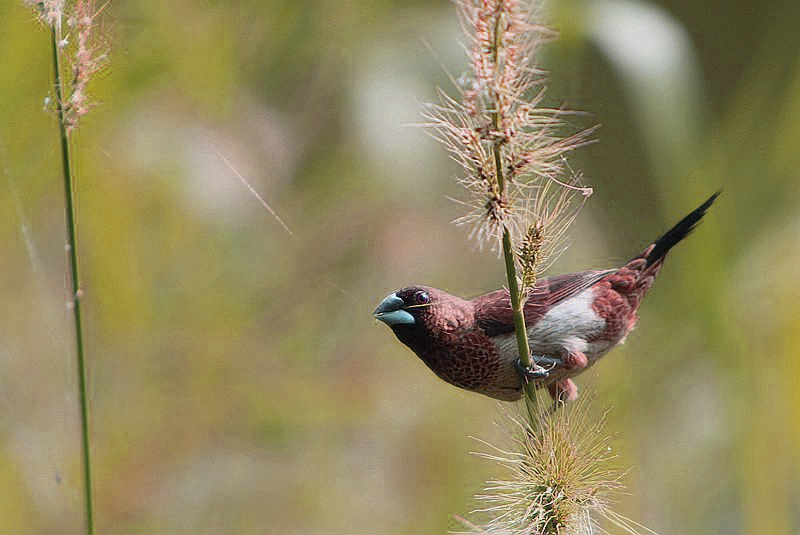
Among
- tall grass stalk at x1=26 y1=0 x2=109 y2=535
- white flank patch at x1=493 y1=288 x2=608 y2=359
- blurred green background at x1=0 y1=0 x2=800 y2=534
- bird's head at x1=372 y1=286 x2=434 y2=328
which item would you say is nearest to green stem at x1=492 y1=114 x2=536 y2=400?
bird's head at x1=372 y1=286 x2=434 y2=328

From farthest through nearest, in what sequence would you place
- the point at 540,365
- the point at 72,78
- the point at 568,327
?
the point at 568,327, the point at 540,365, the point at 72,78

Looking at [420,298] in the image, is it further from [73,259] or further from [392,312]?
[73,259]

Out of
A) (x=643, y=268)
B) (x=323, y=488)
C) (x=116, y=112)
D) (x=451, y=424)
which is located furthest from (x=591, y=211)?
(x=643, y=268)

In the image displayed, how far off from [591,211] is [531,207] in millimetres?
4709

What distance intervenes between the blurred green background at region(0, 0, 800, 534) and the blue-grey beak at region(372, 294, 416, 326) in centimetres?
106

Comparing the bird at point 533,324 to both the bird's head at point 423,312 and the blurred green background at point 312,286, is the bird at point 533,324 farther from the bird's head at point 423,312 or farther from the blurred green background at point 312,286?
the blurred green background at point 312,286

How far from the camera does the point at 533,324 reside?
199 cm

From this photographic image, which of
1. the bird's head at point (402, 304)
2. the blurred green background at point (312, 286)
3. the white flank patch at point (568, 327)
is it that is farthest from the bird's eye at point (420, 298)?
the blurred green background at point (312, 286)

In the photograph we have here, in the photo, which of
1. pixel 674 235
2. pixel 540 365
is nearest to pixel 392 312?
pixel 540 365

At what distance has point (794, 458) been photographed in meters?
3.54

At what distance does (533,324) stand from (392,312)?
448mm

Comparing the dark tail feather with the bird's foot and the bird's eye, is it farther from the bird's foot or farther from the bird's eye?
the bird's eye

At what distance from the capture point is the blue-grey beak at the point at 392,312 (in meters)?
1.59

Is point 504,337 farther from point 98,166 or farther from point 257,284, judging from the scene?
point 257,284
